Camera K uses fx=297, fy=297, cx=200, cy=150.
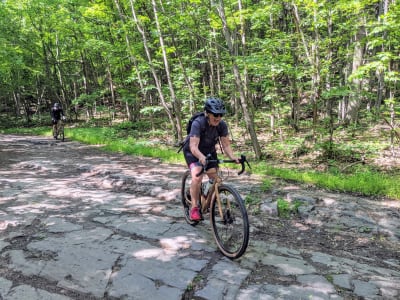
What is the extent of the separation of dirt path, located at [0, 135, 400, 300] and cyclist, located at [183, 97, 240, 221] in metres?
0.85

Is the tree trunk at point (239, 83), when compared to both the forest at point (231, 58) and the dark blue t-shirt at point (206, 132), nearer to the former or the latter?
the forest at point (231, 58)

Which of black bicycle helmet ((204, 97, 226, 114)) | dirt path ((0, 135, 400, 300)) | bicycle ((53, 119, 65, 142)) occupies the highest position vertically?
black bicycle helmet ((204, 97, 226, 114))

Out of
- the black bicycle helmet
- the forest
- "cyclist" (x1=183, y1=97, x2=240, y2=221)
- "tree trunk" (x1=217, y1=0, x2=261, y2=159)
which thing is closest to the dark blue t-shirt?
"cyclist" (x1=183, y1=97, x2=240, y2=221)

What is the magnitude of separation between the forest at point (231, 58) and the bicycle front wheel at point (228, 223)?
4.77 metres

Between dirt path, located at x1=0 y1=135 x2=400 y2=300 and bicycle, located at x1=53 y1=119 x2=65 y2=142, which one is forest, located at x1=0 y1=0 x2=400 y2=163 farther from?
bicycle, located at x1=53 y1=119 x2=65 y2=142

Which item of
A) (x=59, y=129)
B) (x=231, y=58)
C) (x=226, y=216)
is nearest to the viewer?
(x=226, y=216)

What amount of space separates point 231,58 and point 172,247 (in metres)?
6.06

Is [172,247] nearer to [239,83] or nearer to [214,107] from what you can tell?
[214,107]

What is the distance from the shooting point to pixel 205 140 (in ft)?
14.7

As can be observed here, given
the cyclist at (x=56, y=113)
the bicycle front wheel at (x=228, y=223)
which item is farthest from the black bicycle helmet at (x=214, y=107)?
the cyclist at (x=56, y=113)

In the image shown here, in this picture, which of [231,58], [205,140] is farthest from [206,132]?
[231,58]

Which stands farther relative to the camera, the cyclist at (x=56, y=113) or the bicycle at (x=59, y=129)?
the bicycle at (x=59, y=129)

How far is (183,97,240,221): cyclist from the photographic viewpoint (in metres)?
4.11

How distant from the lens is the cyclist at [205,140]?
162 inches
